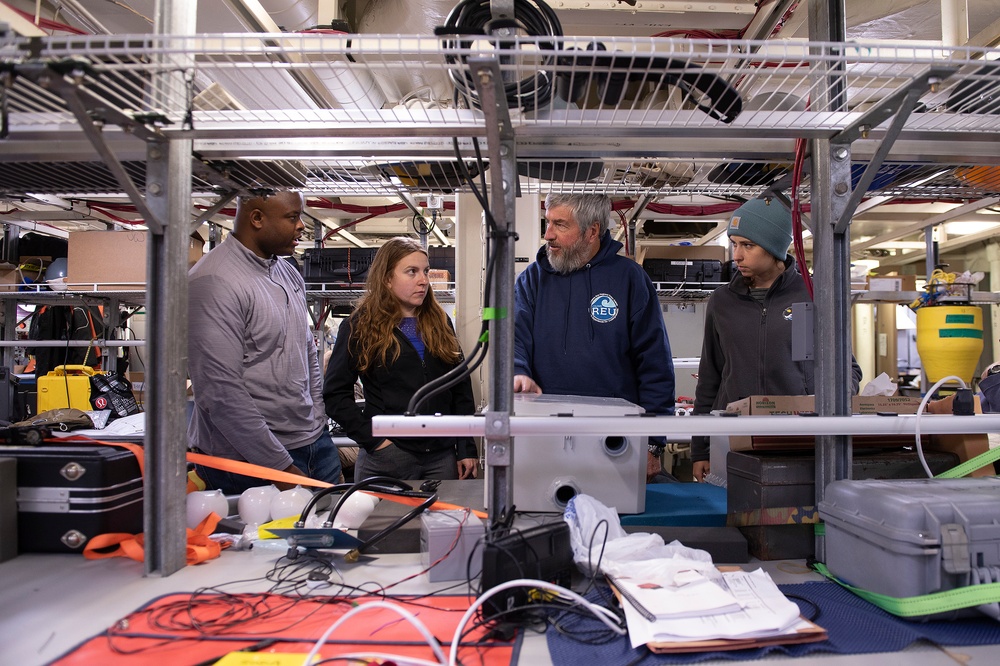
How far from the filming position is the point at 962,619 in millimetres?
894

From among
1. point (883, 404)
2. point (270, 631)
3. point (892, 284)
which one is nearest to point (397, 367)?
point (270, 631)

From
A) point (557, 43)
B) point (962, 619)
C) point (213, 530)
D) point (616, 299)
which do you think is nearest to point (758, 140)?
point (557, 43)

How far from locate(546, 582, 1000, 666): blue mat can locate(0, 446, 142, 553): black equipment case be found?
95 cm

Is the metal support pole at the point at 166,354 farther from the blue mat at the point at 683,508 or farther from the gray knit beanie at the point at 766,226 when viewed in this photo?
the gray knit beanie at the point at 766,226

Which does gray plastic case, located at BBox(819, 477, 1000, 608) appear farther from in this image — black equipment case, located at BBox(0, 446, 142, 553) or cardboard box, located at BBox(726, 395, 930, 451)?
black equipment case, located at BBox(0, 446, 142, 553)

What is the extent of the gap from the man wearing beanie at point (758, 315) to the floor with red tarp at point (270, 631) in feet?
4.52

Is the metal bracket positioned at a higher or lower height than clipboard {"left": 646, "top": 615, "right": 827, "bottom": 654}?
higher

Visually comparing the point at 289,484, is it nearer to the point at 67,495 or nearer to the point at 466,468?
the point at 67,495

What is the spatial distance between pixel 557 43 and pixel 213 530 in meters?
1.24

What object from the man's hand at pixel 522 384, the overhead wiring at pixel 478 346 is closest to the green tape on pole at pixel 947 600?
the overhead wiring at pixel 478 346

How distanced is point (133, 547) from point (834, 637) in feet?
4.26

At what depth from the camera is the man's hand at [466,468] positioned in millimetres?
2152

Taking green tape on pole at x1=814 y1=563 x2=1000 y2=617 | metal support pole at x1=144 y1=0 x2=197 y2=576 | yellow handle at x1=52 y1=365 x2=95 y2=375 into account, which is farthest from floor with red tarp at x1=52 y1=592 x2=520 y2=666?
yellow handle at x1=52 y1=365 x2=95 y2=375

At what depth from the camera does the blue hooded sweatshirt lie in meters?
1.92
